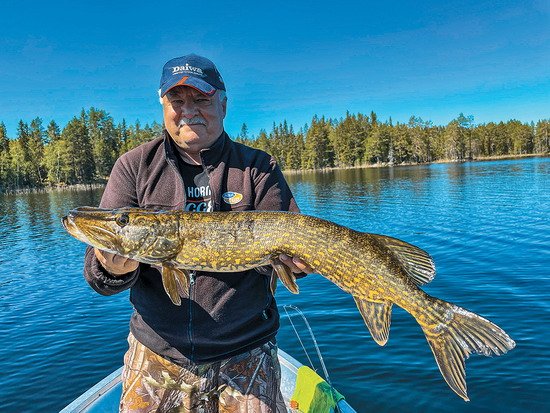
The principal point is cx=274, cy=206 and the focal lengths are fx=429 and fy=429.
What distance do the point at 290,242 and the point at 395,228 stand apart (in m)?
18.6

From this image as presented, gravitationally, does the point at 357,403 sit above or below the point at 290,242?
below

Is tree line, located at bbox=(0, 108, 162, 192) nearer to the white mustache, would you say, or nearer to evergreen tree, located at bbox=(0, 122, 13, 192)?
evergreen tree, located at bbox=(0, 122, 13, 192)

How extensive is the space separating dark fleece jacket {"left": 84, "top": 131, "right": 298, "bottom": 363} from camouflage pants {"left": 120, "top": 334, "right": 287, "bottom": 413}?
10 centimetres

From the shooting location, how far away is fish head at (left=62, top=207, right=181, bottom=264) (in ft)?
9.46

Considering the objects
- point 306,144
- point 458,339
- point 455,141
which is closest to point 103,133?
point 306,144

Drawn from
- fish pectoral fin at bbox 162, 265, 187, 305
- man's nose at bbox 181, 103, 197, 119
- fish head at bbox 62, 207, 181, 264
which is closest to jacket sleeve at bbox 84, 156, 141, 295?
fish head at bbox 62, 207, 181, 264

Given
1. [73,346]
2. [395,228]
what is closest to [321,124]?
[395,228]

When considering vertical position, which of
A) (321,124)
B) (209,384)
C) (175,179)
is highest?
(321,124)

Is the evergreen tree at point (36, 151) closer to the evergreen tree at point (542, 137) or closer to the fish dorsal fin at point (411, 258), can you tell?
the fish dorsal fin at point (411, 258)

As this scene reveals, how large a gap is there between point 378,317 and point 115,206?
201 centimetres

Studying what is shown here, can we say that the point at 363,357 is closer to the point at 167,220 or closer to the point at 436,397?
the point at 436,397

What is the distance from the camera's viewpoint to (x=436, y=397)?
6516 mm

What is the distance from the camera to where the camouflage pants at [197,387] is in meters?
2.97

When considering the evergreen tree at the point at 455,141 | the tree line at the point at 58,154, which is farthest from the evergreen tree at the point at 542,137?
the tree line at the point at 58,154
